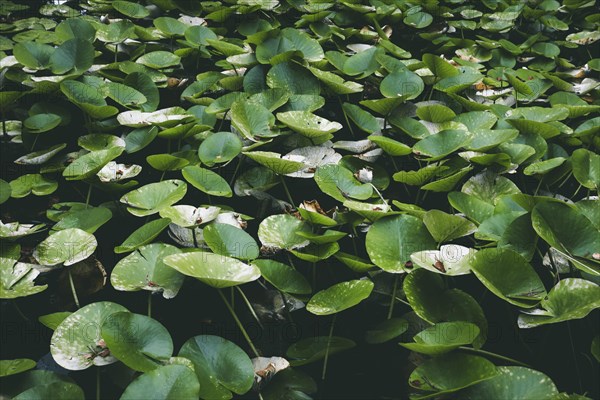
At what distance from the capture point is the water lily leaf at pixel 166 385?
68 centimetres

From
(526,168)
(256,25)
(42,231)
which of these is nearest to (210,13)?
(256,25)

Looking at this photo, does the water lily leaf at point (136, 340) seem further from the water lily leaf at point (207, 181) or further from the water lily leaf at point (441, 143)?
the water lily leaf at point (441, 143)

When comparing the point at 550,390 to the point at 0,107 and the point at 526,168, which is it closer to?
the point at 526,168

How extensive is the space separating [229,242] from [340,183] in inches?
11.6

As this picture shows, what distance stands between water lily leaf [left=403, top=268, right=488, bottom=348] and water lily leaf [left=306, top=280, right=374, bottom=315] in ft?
0.24

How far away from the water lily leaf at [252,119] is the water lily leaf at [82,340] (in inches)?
22.1

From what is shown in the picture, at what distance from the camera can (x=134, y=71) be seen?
1502mm

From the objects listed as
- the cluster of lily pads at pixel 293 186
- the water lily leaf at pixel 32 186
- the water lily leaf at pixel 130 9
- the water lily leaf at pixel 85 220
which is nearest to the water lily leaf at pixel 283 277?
the cluster of lily pads at pixel 293 186

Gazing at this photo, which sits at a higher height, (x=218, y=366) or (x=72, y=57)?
(x=72, y=57)

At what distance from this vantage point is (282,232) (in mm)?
982

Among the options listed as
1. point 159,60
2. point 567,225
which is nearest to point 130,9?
point 159,60

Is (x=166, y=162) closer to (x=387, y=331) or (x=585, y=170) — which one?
(x=387, y=331)

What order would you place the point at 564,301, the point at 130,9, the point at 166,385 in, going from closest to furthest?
1. the point at 166,385
2. the point at 564,301
3. the point at 130,9

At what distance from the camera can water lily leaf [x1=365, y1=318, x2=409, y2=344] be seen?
85 centimetres
